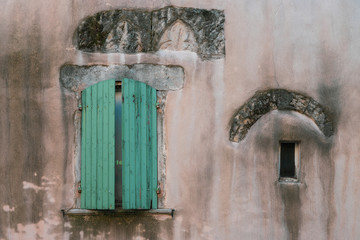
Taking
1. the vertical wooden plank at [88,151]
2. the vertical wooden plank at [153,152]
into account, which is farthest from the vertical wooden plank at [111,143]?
the vertical wooden plank at [153,152]

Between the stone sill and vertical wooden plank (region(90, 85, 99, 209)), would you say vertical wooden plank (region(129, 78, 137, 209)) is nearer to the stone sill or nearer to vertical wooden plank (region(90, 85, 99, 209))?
the stone sill

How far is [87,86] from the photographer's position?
3328mm

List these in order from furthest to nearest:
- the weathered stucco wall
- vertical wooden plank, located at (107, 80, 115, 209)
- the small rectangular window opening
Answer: the small rectangular window opening → the weathered stucco wall → vertical wooden plank, located at (107, 80, 115, 209)

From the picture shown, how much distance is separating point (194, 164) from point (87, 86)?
1428 mm

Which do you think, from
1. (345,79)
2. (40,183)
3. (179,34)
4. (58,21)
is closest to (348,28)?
(345,79)

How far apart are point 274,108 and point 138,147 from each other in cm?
152

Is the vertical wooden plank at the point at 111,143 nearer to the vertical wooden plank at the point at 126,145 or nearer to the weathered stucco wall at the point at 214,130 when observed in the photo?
the vertical wooden plank at the point at 126,145

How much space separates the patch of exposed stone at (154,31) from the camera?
3.35 m

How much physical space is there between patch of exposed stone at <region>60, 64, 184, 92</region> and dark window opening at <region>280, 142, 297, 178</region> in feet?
4.42

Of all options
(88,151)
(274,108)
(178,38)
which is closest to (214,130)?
(274,108)

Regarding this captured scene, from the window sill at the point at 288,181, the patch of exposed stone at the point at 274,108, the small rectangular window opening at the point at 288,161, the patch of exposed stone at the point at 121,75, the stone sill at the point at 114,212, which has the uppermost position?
the patch of exposed stone at the point at 121,75

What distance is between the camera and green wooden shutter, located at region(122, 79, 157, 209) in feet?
10.4

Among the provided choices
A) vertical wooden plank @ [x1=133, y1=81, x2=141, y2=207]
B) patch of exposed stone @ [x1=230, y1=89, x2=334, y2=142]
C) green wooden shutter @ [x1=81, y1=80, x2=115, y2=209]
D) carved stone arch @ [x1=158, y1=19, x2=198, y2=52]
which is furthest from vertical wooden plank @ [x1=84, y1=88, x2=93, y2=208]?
patch of exposed stone @ [x1=230, y1=89, x2=334, y2=142]

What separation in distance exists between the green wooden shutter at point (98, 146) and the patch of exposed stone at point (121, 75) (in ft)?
0.46
